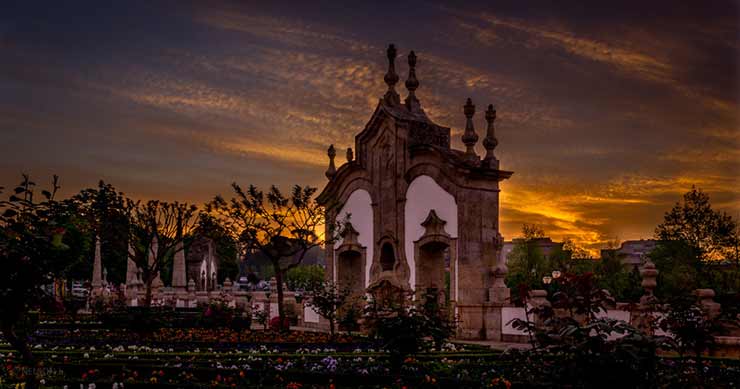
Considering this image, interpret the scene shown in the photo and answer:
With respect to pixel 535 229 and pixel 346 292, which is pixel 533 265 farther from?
pixel 346 292

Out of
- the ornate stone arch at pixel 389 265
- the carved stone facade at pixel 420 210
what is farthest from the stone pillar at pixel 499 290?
the ornate stone arch at pixel 389 265

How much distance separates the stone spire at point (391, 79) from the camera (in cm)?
2445

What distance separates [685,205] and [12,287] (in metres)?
37.5

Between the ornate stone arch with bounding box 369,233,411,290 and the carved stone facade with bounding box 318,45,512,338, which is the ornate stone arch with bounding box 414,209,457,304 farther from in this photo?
the ornate stone arch with bounding box 369,233,411,290

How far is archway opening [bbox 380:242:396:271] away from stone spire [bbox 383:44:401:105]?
15.6 feet

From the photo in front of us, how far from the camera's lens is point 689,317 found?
988cm

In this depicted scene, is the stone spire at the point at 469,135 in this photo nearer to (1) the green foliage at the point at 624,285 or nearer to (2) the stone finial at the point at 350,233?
(1) the green foliage at the point at 624,285

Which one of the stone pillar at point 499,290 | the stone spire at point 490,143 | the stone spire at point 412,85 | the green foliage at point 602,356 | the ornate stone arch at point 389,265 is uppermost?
the stone spire at point 412,85

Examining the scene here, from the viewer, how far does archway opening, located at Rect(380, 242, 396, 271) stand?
24.5 meters

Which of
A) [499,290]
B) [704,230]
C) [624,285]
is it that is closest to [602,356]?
[499,290]

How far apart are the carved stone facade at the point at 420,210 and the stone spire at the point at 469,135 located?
0.10ft

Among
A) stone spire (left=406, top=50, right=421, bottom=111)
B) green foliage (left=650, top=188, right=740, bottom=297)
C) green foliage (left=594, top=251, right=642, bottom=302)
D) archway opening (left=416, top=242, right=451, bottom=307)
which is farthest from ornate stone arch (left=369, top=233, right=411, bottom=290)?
green foliage (left=650, top=188, right=740, bottom=297)

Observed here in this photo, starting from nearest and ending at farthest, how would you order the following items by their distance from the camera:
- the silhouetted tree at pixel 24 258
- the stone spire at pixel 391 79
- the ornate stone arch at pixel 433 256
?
the silhouetted tree at pixel 24 258
the ornate stone arch at pixel 433 256
the stone spire at pixel 391 79

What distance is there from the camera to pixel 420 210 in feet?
75.6
